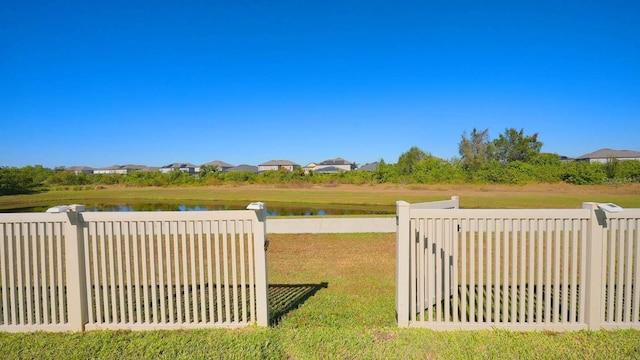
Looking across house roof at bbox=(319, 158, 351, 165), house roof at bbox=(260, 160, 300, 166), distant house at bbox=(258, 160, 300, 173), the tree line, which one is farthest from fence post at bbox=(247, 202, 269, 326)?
house roof at bbox=(319, 158, 351, 165)

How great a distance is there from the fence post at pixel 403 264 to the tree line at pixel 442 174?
24.5m

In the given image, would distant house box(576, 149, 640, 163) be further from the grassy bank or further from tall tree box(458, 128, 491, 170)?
the grassy bank

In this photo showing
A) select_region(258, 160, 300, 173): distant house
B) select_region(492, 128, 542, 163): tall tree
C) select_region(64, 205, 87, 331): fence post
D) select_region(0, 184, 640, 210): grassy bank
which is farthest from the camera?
select_region(258, 160, 300, 173): distant house

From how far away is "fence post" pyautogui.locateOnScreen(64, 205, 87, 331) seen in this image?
328cm

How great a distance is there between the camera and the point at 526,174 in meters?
25.2

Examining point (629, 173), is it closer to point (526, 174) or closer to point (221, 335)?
point (526, 174)

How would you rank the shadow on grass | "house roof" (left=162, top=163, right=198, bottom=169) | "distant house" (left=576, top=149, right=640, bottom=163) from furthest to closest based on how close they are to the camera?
Result: 1. "house roof" (left=162, top=163, right=198, bottom=169)
2. "distant house" (left=576, top=149, right=640, bottom=163)
3. the shadow on grass

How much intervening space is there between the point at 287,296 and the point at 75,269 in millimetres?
2222

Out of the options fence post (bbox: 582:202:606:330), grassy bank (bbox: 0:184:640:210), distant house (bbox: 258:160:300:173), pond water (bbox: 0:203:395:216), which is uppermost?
distant house (bbox: 258:160:300:173)

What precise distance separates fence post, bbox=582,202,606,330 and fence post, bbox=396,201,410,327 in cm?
160

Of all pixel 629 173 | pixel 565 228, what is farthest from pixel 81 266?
pixel 629 173

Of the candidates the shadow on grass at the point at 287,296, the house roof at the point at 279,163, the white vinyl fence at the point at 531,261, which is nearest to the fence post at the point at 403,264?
the white vinyl fence at the point at 531,261

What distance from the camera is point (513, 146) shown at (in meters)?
42.1

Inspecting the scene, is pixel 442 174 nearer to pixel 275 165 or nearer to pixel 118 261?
pixel 118 261
